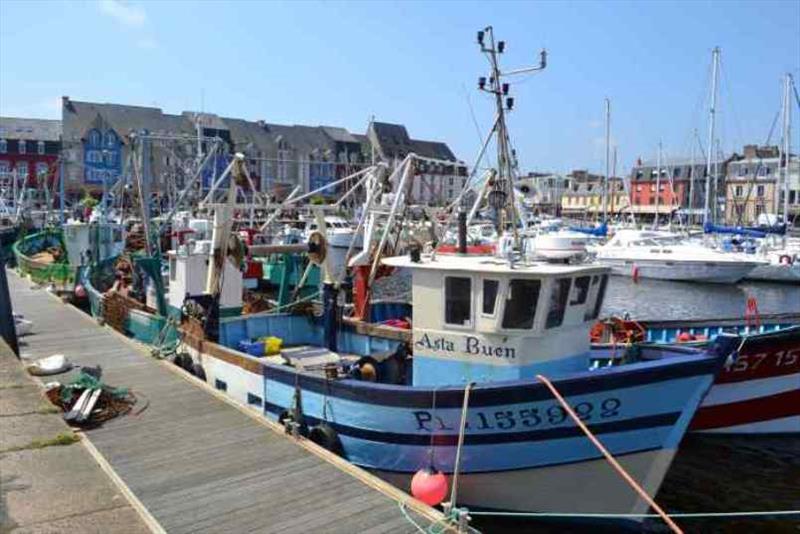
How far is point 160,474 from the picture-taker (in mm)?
8625

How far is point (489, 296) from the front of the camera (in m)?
9.73

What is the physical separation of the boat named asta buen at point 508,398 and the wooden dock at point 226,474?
2.48 feet

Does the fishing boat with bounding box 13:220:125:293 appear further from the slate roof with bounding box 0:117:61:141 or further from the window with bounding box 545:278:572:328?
the slate roof with bounding box 0:117:61:141

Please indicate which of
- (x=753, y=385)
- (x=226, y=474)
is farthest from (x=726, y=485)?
(x=226, y=474)

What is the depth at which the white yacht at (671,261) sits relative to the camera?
1769 inches

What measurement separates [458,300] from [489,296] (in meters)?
0.48

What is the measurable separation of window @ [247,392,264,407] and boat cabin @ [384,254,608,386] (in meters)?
2.97

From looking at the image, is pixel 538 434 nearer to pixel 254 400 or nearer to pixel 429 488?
pixel 429 488

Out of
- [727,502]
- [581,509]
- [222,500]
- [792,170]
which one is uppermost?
[792,170]

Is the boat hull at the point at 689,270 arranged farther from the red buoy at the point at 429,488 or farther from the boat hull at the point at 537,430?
the red buoy at the point at 429,488

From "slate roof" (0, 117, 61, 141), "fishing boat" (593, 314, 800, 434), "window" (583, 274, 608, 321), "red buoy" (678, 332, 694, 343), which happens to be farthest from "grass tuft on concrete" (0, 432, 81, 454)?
"slate roof" (0, 117, 61, 141)

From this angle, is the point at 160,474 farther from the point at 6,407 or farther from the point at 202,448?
the point at 6,407

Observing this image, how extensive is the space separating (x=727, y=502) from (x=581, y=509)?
4131 millimetres

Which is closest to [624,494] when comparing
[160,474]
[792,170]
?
[160,474]
